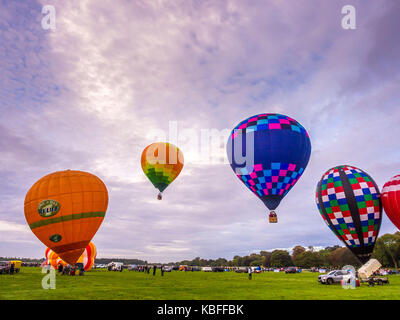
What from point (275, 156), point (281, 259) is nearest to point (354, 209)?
point (275, 156)

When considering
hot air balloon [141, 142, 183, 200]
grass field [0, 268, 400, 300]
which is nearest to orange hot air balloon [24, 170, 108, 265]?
grass field [0, 268, 400, 300]

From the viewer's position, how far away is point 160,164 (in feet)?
127

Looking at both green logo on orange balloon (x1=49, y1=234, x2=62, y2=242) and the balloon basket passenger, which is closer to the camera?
green logo on orange balloon (x1=49, y1=234, x2=62, y2=242)

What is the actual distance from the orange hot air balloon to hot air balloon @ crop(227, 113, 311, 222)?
42.6 feet

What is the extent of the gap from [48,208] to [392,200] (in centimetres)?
2838

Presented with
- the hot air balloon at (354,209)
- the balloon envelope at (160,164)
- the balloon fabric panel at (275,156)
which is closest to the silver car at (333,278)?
the hot air balloon at (354,209)

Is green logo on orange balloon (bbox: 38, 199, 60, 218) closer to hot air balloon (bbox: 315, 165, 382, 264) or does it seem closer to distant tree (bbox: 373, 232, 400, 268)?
hot air balloon (bbox: 315, 165, 382, 264)

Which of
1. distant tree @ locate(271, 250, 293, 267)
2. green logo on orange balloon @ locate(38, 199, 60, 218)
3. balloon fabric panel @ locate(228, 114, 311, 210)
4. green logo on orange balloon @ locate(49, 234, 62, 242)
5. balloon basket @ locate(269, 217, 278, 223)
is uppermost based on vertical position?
balloon fabric panel @ locate(228, 114, 311, 210)

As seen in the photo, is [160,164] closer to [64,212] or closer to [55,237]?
[64,212]

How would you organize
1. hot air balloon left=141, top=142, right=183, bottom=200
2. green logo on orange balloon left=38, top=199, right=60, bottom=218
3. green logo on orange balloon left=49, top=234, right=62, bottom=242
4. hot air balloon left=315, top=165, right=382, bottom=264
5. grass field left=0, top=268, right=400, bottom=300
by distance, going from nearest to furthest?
grass field left=0, top=268, right=400, bottom=300 < green logo on orange balloon left=38, top=199, right=60, bottom=218 < green logo on orange balloon left=49, top=234, right=62, bottom=242 < hot air balloon left=315, top=165, right=382, bottom=264 < hot air balloon left=141, top=142, right=183, bottom=200

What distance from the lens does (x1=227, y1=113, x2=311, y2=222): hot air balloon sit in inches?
1015
